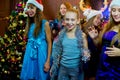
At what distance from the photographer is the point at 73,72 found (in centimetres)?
291

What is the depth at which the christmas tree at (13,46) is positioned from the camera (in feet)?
14.3

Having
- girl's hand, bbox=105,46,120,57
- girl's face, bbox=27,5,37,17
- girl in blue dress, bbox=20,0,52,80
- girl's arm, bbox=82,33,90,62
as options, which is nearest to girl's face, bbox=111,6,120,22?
girl's hand, bbox=105,46,120,57

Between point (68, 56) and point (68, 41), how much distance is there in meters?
0.16

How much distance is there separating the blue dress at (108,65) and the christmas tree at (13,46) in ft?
6.34

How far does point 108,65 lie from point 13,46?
215 cm

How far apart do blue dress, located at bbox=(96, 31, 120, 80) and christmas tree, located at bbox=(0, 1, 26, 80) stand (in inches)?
76.1

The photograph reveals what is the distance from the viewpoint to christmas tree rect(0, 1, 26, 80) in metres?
4.37

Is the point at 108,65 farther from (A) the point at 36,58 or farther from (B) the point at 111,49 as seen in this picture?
(A) the point at 36,58

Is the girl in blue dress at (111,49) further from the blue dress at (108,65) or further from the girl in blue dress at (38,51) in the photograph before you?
the girl in blue dress at (38,51)

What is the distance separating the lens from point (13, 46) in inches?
173

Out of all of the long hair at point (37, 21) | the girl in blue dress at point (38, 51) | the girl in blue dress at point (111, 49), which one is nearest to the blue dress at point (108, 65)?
the girl in blue dress at point (111, 49)

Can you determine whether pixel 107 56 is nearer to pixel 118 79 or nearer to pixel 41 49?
pixel 118 79

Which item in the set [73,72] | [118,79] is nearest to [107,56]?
[118,79]

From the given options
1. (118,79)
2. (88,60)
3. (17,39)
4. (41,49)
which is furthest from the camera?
(17,39)
